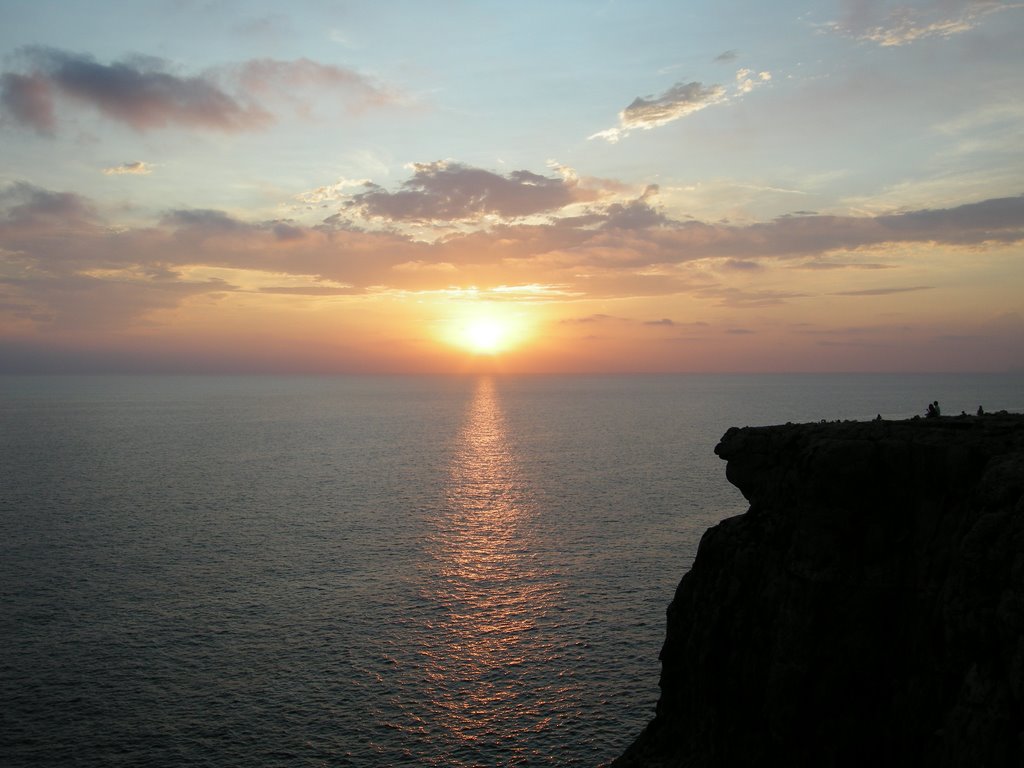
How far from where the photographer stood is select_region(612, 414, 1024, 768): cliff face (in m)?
24.3

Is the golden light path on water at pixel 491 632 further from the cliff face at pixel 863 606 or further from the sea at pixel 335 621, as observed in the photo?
the cliff face at pixel 863 606

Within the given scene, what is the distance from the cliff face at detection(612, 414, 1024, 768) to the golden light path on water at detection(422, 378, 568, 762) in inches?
463

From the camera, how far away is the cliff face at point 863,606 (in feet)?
79.8

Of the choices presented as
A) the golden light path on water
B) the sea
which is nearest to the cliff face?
the golden light path on water

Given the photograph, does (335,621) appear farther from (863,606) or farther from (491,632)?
(863,606)

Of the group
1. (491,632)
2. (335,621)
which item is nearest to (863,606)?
(491,632)

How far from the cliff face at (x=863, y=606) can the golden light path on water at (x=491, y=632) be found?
38.6 feet

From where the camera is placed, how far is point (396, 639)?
6297 cm

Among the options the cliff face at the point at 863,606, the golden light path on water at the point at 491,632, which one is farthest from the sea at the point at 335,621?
the cliff face at the point at 863,606

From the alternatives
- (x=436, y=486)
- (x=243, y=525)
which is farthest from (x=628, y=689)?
(x=436, y=486)

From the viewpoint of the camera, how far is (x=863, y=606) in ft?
104

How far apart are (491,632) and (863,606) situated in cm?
4005

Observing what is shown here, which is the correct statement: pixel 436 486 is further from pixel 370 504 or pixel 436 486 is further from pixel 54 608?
pixel 54 608

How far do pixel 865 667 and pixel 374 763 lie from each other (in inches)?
1227
